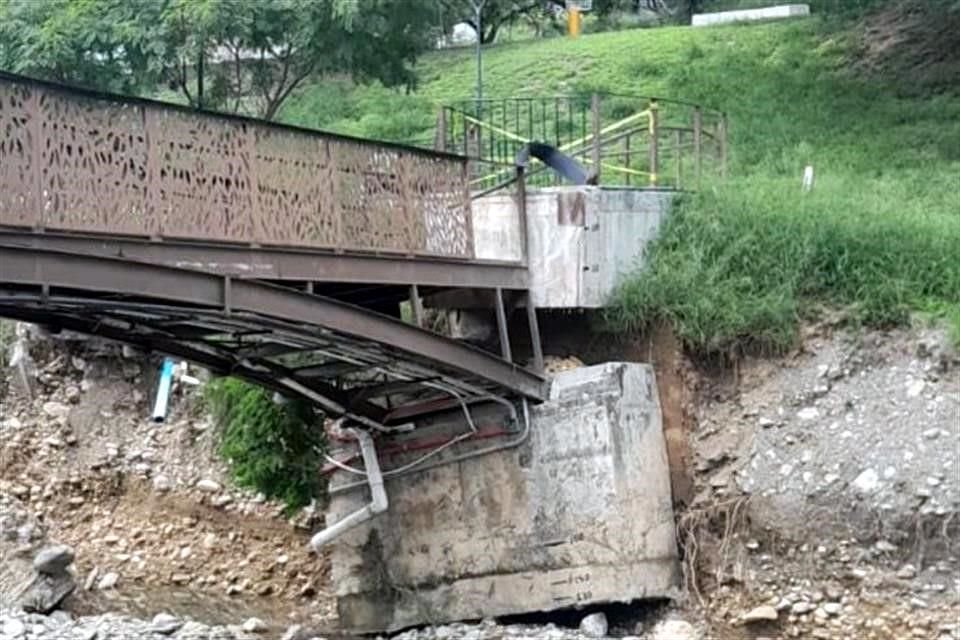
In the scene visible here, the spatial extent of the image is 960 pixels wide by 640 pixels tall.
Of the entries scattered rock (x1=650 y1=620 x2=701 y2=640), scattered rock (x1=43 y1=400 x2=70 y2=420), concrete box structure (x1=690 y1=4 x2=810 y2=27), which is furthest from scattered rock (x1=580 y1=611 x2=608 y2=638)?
concrete box structure (x1=690 y1=4 x2=810 y2=27)

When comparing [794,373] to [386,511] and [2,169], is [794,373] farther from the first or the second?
[2,169]

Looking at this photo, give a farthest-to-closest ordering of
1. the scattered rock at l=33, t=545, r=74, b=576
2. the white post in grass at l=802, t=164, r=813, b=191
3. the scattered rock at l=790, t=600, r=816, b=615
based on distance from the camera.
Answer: the white post in grass at l=802, t=164, r=813, b=191 < the scattered rock at l=33, t=545, r=74, b=576 < the scattered rock at l=790, t=600, r=816, b=615

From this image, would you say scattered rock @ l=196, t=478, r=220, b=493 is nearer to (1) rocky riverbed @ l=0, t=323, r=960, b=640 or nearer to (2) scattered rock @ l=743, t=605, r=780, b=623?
(1) rocky riverbed @ l=0, t=323, r=960, b=640

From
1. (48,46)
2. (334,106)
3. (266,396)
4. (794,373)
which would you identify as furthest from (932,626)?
(334,106)

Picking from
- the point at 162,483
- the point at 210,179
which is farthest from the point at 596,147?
the point at 162,483

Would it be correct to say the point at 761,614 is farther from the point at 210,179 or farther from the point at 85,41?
the point at 85,41

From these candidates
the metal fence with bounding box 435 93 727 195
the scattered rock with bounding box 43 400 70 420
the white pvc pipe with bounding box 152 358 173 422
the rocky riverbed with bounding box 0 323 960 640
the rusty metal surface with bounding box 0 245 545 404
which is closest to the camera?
the rusty metal surface with bounding box 0 245 545 404

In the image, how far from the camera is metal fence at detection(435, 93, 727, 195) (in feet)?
49.7

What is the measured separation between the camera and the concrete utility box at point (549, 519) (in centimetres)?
1303

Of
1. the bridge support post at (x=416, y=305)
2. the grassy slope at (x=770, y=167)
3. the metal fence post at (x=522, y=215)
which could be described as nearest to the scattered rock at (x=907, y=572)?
the grassy slope at (x=770, y=167)

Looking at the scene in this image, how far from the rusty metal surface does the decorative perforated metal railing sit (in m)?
0.32

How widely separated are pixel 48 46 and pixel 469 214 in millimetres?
7843

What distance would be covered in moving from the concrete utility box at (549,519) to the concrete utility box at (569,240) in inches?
38.9

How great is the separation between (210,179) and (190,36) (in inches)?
324
